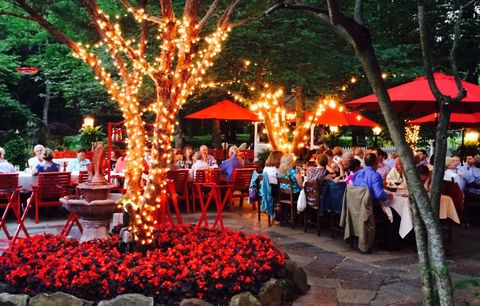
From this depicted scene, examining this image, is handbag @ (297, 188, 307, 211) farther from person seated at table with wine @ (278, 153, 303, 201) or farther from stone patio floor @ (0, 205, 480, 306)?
stone patio floor @ (0, 205, 480, 306)

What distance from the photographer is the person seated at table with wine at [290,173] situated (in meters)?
8.45

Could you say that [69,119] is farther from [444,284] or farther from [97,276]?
[444,284]

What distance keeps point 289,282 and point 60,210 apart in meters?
6.12

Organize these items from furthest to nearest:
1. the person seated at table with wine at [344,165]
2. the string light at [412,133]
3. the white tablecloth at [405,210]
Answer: the string light at [412,133], the person seated at table with wine at [344,165], the white tablecloth at [405,210]

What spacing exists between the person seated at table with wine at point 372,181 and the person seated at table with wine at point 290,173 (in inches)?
53.7

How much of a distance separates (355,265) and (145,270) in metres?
2.84

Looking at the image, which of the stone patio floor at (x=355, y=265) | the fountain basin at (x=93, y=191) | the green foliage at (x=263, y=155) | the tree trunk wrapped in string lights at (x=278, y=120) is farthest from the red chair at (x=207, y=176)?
the green foliage at (x=263, y=155)

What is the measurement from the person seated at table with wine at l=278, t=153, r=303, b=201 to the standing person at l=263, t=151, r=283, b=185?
10.6 inches

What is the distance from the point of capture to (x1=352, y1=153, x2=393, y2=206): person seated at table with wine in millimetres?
6930

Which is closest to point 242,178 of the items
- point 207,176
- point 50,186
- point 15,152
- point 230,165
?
point 230,165

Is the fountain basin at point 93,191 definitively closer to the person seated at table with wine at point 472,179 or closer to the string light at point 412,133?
the person seated at table with wine at point 472,179

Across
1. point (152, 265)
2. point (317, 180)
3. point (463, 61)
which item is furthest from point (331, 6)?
point (463, 61)

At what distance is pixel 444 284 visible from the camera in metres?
2.84

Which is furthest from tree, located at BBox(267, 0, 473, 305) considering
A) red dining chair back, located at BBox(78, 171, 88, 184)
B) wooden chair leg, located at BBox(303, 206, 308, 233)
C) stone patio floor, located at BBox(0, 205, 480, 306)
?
red dining chair back, located at BBox(78, 171, 88, 184)
